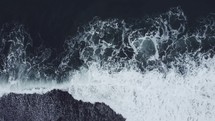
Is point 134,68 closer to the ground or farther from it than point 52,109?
farther from it

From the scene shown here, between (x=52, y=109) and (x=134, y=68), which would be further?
(x=134, y=68)

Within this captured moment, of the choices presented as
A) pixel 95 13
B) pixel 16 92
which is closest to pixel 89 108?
pixel 16 92

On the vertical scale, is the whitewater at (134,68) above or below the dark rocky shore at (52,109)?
above

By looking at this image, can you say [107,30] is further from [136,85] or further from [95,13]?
[136,85]

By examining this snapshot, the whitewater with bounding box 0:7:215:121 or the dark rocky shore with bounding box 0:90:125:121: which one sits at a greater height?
the whitewater with bounding box 0:7:215:121
